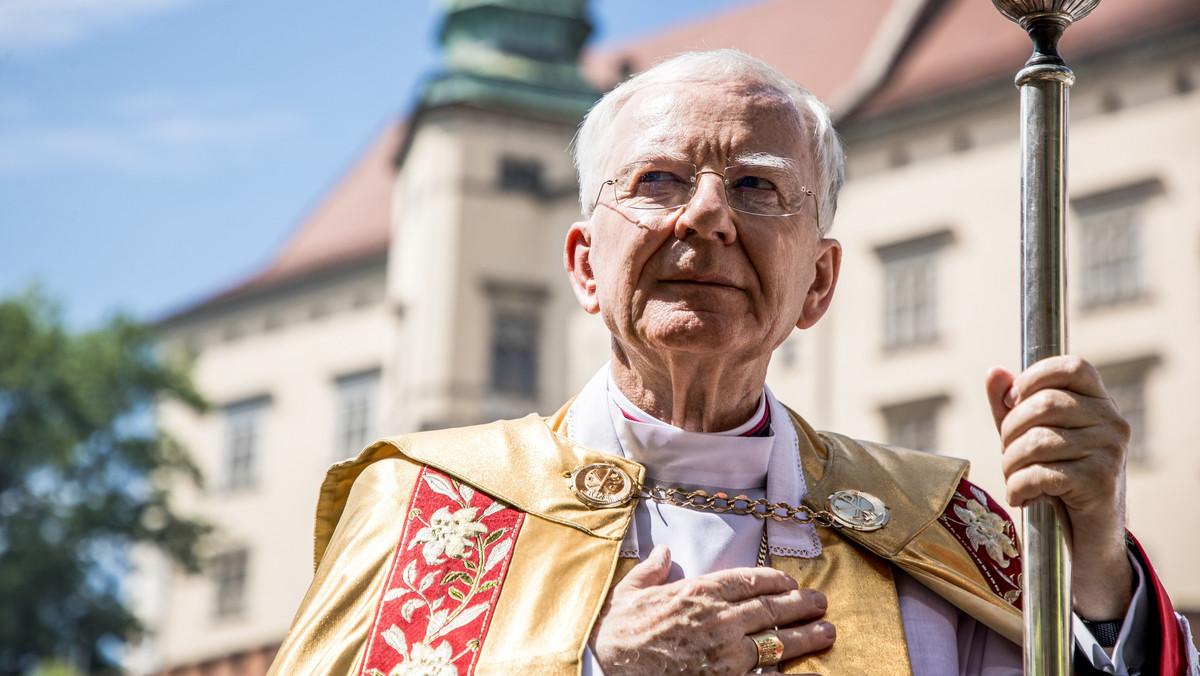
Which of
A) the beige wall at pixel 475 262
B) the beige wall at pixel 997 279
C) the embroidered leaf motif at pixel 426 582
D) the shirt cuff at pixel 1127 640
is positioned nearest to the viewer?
the shirt cuff at pixel 1127 640

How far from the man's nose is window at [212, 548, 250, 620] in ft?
110

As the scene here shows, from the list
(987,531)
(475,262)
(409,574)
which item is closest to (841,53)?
(475,262)

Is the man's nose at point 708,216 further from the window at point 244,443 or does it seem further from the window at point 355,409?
the window at point 244,443

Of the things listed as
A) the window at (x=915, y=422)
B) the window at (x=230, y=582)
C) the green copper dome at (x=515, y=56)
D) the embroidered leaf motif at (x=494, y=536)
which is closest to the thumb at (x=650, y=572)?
the embroidered leaf motif at (x=494, y=536)

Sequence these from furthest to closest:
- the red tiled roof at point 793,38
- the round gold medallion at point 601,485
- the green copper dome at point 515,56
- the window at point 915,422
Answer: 1. the green copper dome at point 515,56
2. the red tiled roof at point 793,38
3. the window at point 915,422
4. the round gold medallion at point 601,485

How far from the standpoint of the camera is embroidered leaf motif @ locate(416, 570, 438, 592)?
3535 millimetres

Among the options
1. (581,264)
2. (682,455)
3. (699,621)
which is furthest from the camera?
(581,264)

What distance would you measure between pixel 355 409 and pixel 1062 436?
3280 centimetres

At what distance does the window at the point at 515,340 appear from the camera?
106 ft

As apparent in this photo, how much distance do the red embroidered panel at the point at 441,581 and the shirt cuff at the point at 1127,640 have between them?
3.84 feet

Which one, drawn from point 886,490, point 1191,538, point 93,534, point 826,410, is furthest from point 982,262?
point 886,490

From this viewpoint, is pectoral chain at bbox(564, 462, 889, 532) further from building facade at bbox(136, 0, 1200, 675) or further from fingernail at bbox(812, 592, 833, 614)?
building facade at bbox(136, 0, 1200, 675)

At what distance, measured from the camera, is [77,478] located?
31.3 meters

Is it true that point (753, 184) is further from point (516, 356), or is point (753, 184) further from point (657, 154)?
point (516, 356)
